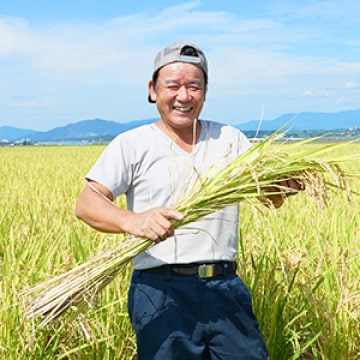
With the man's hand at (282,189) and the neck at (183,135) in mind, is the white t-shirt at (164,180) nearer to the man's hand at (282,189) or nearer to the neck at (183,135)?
the neck at (183,135)

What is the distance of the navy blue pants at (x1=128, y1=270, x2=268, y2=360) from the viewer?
1915 mm

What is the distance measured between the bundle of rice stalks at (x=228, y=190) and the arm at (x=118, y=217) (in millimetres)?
69

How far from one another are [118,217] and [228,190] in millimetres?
336

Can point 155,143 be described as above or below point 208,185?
above

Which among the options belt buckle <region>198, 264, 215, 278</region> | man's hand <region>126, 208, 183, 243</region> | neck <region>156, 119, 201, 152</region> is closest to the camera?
man's hand <region>126, 208, 183, 243</region>

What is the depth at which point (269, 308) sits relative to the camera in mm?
2504

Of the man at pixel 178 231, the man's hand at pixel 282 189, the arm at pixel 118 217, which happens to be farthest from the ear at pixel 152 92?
the man's hand at pixel 282 189

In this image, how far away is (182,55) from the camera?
6.57 feet

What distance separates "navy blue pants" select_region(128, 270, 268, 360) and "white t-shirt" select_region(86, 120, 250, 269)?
0.07 metres

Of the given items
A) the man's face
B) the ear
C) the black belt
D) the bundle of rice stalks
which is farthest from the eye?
the black belt

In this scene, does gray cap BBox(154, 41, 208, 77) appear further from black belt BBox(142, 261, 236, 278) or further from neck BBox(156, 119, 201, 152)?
black belt BBox(142, 261, 236, 278)

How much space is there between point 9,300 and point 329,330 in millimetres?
1261

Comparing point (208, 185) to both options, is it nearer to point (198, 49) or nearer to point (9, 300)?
point (198, 49)

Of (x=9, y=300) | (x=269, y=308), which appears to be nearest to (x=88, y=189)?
(x=9, y=300)
